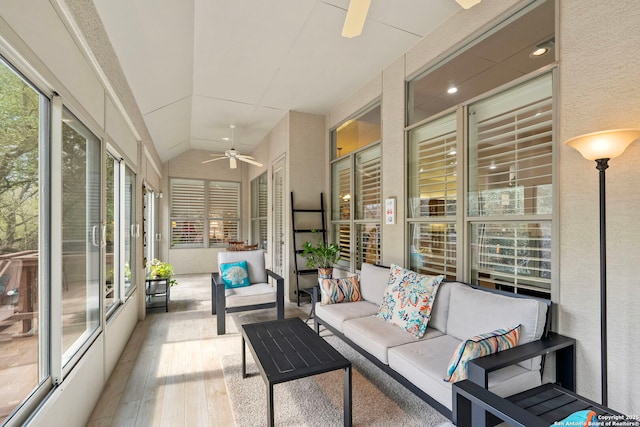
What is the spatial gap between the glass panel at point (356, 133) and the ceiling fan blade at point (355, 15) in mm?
2151

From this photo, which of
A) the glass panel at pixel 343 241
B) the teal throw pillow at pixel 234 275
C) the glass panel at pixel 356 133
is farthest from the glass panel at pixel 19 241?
the glass panel at pixel 343 241

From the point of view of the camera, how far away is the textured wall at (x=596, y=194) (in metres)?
1.74

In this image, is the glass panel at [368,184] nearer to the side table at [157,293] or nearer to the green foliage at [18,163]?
the side table at [157,293]

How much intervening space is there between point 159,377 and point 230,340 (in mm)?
912

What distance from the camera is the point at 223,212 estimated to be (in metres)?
8.49

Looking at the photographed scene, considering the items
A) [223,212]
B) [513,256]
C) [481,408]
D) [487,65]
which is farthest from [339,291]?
[223,212]

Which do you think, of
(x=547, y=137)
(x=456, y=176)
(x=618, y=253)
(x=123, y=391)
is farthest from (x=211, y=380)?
(x=547, y=137)

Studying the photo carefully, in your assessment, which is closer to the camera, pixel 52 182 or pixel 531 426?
pixel 531 426

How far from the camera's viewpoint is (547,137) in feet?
7.19

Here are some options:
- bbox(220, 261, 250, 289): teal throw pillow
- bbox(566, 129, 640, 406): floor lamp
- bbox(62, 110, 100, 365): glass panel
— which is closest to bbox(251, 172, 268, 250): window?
bbox(220, 261, 250, 289): teal throw pillow

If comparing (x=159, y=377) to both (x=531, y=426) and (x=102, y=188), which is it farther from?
(x=531, y=426)

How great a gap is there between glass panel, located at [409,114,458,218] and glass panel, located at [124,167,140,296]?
11.0 feet

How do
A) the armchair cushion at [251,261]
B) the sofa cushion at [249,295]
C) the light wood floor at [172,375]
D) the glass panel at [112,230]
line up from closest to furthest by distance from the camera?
1. the light wood floor at [172,375]
2. the glass panel at [112,230]
3. the sofa cushion at [249,295]
4. the armchair cushion at [251,261]

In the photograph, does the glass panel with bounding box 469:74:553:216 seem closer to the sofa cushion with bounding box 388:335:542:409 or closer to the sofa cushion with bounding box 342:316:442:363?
the sofa cushion with bounding box 388:335:542:409
